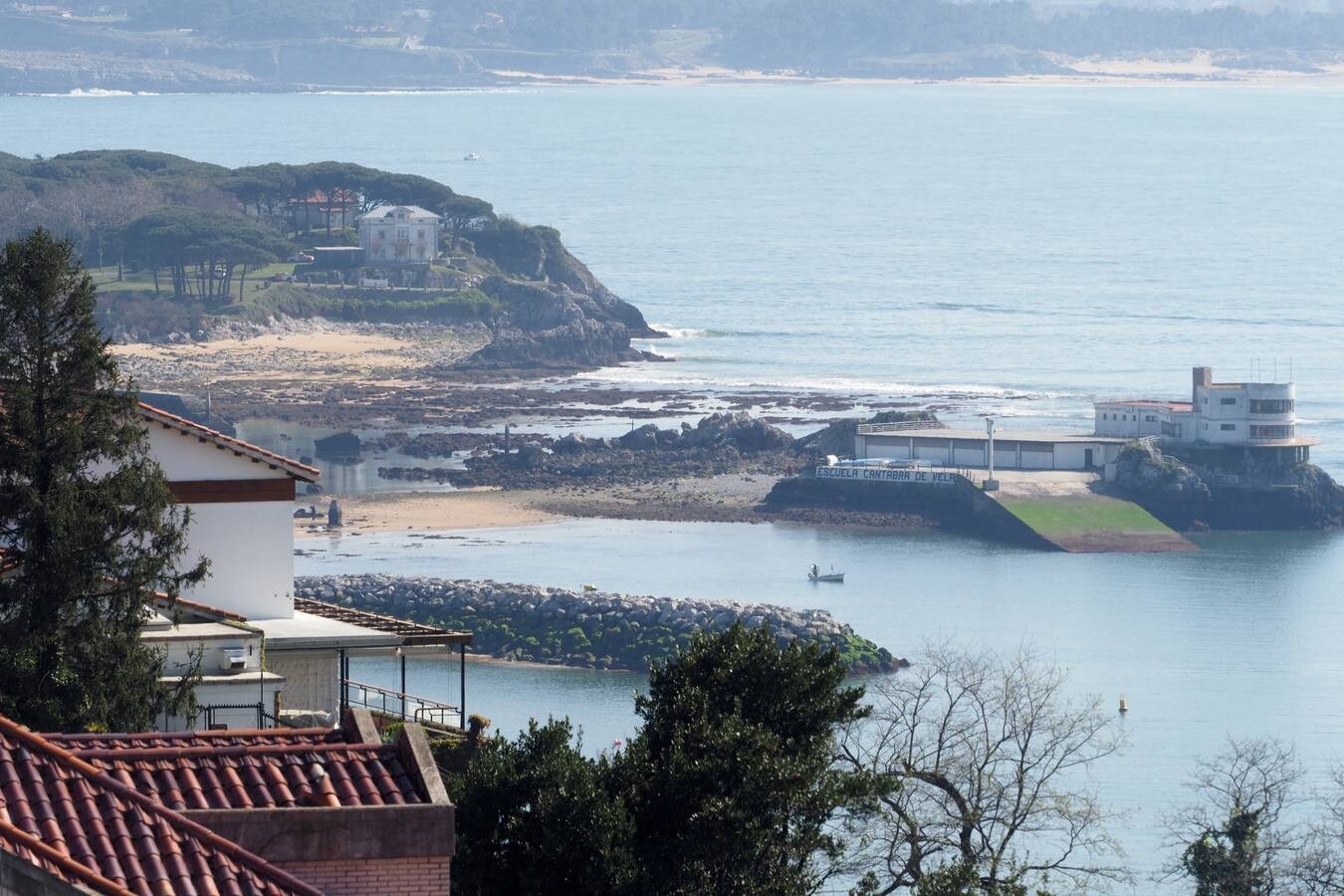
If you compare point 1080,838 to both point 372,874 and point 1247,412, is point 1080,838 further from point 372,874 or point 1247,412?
point 1247,412

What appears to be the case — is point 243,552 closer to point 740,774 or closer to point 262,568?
point 262,568

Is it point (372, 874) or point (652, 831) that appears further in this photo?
point (652, 831)

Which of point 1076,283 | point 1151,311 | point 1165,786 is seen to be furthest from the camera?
point 1076,283

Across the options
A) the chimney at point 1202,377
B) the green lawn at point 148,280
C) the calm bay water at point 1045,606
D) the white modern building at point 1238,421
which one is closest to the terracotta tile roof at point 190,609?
the calm bay water at point 1045,606

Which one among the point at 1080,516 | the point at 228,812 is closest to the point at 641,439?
the point at 1080,516

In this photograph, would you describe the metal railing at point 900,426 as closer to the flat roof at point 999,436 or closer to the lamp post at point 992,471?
the flat roof at point 999,436

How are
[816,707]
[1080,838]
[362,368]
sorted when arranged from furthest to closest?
1. [362,368]
2. [1080,838]
3. [816,707]

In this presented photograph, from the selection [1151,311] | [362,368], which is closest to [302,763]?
[362,368]
